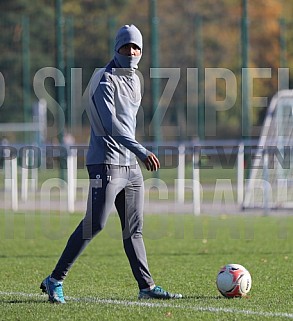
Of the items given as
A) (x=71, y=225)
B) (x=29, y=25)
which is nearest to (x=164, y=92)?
(x=29, y=25)

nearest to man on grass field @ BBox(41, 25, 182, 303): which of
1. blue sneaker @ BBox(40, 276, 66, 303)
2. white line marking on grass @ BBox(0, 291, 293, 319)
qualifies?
blue sneaker @ BBox(40, 276, 66, 303)

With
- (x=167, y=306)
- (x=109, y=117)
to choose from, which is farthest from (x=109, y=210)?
(x=167, y=306)

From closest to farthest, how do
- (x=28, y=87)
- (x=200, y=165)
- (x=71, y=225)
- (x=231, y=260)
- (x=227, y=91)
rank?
(x=231, y=260) → (x=71, y=225) → (x=200, y=165) → (x=28, y=87) → (x=227, y=91)

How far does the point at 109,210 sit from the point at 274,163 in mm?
12482

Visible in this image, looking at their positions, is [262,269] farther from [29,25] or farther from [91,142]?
[29,25]

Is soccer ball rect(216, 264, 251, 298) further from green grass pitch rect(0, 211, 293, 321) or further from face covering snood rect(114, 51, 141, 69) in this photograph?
face covering snood rect(114, 51, 141, 69)

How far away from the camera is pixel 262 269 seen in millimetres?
10453

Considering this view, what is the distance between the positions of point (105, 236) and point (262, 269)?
4.90 meters

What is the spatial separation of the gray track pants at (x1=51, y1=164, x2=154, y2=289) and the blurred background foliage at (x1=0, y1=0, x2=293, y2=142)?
1826cm

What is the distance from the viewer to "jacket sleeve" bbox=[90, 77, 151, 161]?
297 inches

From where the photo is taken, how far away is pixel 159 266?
35.8 ft

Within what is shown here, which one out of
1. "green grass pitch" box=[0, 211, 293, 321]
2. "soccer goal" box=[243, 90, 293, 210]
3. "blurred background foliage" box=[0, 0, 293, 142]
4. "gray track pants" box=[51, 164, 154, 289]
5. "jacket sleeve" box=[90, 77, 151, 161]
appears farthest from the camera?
"blurred background foliage" box=[0, 0, 293, 142]

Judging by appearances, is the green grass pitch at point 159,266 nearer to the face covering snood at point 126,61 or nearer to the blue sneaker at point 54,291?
the blue sneaker at point 54,291

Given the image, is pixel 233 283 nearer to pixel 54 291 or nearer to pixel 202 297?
pixel 202 297
